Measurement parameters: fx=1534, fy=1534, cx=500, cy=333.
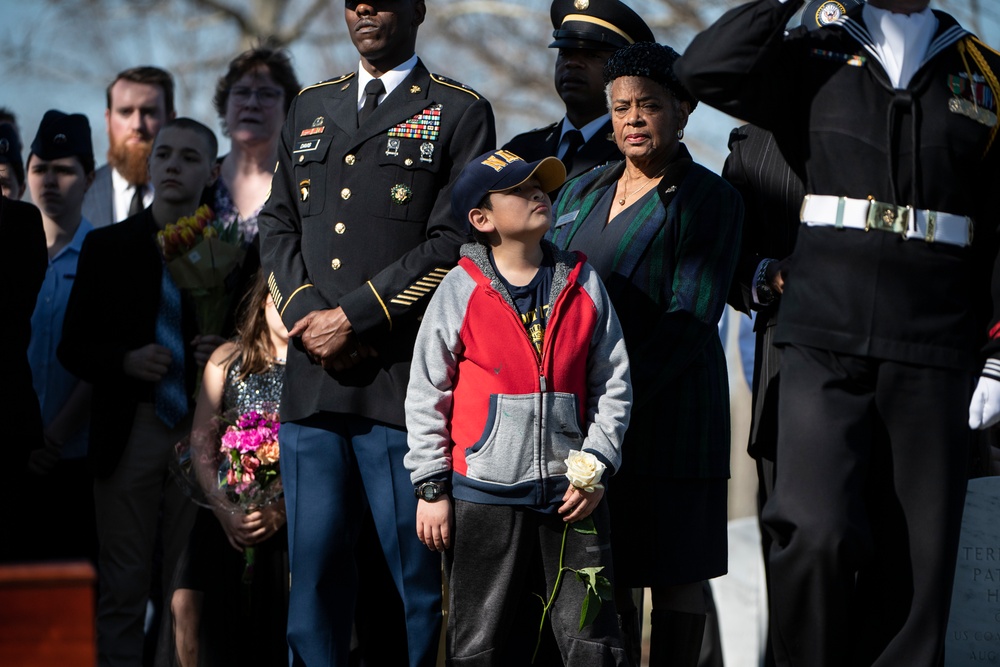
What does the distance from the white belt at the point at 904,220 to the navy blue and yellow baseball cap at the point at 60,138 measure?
3.97 m

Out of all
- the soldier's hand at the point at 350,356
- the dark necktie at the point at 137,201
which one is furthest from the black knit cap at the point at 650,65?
the dark necktie at the point at 137,201

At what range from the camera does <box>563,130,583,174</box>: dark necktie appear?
583cm

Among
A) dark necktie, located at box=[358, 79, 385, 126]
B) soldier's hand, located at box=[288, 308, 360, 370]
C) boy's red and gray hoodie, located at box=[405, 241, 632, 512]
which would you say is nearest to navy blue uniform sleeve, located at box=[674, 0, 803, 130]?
boy's red and gray hoodie, located at box=[405, 241, 632, 512]

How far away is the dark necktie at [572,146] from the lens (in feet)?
19.1

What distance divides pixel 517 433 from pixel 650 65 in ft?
4.47

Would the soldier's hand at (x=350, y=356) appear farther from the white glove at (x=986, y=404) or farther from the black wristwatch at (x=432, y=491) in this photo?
the white glove at (x=986, y=404)

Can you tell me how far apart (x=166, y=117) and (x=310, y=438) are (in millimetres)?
3272

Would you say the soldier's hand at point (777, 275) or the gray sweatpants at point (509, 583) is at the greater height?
the soldier's hand at point (777, 275)

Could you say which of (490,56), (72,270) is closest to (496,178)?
(72,270)

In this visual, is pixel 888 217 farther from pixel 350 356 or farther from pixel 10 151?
pixel 10 151

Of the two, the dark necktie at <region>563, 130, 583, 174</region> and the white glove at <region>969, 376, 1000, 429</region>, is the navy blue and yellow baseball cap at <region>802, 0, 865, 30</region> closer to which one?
the dark necktie at <region>563, 130, 583, 174</region>

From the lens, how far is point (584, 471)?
4.27m

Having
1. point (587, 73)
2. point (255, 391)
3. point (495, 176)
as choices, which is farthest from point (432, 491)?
point (587, 73)

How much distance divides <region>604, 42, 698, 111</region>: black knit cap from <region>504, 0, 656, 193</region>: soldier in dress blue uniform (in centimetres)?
72
